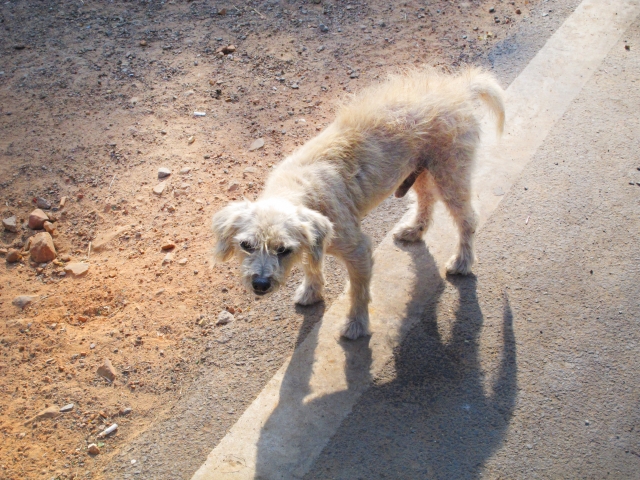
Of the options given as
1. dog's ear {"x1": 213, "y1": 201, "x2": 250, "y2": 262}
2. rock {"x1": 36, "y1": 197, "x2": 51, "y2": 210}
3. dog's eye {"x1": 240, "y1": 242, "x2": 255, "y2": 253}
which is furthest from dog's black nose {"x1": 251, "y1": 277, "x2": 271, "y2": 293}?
rock {"x1": 36, "y1": 197, "x2": 51, "y2": 210}

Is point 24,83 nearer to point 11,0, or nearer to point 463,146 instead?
point 11,0

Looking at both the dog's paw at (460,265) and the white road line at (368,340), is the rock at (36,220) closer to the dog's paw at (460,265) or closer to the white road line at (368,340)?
the white road line at (368,340)

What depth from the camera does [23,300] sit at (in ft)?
15.6

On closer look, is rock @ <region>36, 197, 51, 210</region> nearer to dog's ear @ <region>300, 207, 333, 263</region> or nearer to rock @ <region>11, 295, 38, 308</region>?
rock @ <region>11, 295, 38, 308</region>

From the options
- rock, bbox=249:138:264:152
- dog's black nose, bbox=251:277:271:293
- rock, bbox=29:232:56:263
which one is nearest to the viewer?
dog's black nose, bbox=251:277:271:293

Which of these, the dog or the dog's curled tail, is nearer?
the dog

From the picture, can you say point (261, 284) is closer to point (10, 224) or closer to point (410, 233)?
point (410, 233)

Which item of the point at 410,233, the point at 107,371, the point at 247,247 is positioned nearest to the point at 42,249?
the point at 107,371

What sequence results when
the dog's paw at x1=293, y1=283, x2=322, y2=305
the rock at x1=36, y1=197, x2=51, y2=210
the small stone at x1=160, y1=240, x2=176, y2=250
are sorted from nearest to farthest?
the dog's paw at x1=293, y1=283, x2=322, y2=305
the small stone at x1=160, y1=240, x2=176, y2=250
the rock at x1=36, y1=197, x2=51, y2=210

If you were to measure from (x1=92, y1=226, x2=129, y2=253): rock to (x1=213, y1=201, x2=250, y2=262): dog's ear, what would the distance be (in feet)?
6.03

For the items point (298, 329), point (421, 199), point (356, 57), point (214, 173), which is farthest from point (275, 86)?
point (298, 329)

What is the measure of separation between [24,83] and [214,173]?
2.95m

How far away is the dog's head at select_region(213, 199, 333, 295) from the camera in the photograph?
359 cm

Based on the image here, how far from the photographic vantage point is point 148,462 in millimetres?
3678
